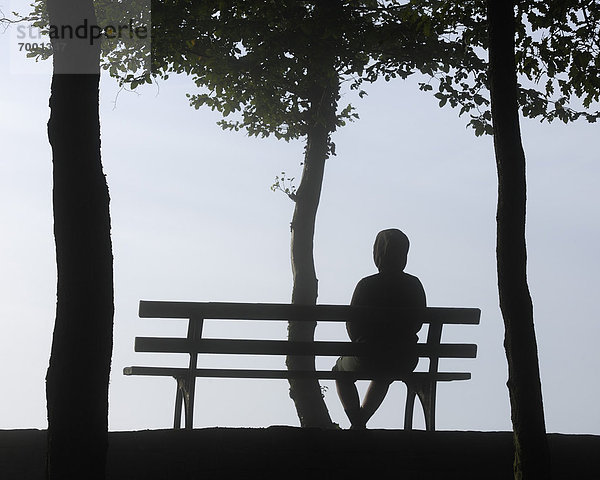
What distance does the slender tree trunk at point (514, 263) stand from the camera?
19.6ft

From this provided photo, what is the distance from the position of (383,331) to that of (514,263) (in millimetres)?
2781

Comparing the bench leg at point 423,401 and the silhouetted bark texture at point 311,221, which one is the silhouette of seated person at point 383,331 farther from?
the silhouetted bark texture at point 311,221

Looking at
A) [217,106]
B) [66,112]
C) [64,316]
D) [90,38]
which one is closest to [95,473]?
[64,316]

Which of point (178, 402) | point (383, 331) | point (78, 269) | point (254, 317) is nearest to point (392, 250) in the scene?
point (383, 331)

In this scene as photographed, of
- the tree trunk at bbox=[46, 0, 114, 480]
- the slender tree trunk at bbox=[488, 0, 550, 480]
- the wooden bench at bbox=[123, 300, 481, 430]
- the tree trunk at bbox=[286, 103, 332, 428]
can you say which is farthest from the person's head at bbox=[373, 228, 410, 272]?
the tree trunk at bbox=[286, 103, 332, 428]

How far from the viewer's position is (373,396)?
9.12m

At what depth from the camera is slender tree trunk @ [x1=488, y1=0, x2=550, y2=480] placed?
598cm

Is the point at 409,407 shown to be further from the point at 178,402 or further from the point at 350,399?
the point at 178,402

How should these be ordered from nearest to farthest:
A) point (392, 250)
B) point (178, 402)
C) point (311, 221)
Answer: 1. point (178, 402)
2. point (392, 250)
3. point (311, 221)

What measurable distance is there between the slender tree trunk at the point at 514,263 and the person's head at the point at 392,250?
9.24ft

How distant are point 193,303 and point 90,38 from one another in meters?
3.02

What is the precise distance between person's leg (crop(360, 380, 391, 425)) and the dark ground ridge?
1107mm

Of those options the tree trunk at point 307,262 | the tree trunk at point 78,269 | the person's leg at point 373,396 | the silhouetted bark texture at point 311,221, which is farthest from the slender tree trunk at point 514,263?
the tree trunk at point 307,262

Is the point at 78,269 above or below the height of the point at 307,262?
below
